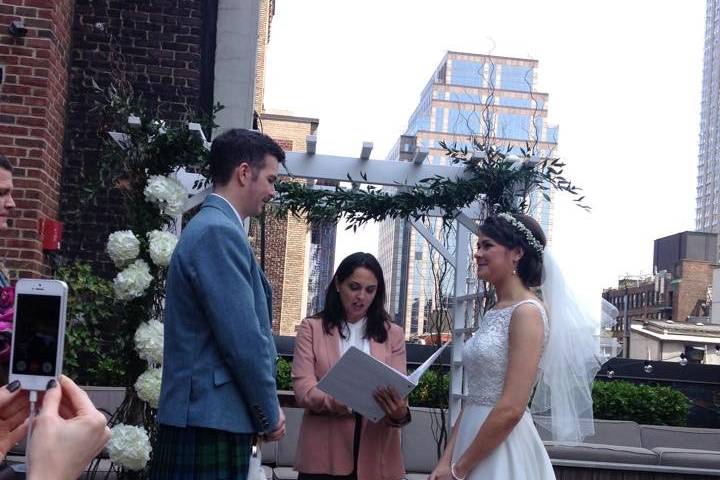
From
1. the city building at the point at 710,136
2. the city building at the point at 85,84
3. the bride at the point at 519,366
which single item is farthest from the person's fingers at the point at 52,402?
the city building at the point at 710,136

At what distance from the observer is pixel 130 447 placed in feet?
17.0

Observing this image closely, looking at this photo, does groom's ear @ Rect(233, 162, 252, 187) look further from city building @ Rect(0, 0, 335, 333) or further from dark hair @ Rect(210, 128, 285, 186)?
city building @ Rect(0, 0, 335, 333)

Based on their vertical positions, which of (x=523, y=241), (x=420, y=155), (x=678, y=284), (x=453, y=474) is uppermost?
(x=420, y=155)

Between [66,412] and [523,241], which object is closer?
[66,412]

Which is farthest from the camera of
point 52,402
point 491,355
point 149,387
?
point 149,387

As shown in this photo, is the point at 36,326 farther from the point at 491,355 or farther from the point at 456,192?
the point at 456,192

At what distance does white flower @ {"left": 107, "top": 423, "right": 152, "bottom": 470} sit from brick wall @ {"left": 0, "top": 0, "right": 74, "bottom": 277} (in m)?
2.43

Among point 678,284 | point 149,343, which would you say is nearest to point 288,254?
point 149,343

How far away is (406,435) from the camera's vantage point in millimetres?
7602

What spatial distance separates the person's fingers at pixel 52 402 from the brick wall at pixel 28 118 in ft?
21.2

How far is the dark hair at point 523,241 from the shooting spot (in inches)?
145

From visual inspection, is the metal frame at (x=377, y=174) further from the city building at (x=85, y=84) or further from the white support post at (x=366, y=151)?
the city building at (x=85, y=84)

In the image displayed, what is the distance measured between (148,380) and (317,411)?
1.51 meters

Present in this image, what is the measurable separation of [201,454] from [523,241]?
1.50m
